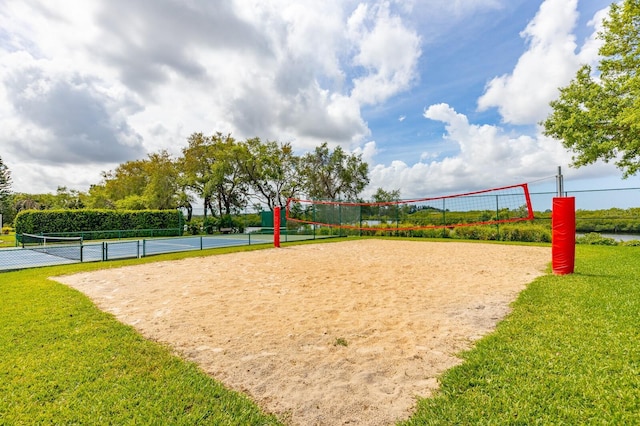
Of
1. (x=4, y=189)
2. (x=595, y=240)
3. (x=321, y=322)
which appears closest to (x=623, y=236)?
(x=595, y=240)

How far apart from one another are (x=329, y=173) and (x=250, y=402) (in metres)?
23.9

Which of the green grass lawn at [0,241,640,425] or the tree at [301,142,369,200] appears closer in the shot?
the green grass lawn at [0,241,640,425]

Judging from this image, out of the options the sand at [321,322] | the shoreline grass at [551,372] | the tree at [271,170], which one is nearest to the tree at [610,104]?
the sand at [321,322]

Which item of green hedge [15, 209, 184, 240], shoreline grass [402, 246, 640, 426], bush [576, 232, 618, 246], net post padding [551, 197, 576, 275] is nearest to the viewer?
shoreline grass [402, 246, 640, 426]

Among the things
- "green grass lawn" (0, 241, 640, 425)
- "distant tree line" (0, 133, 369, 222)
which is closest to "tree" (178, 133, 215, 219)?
"distant tree line" (0, 133, 369, 222)

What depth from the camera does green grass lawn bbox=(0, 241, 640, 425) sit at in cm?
197

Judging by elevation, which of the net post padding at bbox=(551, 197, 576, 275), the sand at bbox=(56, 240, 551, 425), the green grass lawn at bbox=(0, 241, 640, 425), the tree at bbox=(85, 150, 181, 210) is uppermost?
the tree at bbox=(85, 150, 181, 210)

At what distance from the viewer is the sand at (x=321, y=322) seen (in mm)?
2303

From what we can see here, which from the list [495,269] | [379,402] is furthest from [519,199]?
[379,402]

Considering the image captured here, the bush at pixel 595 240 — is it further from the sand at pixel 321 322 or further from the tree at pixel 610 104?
the sand at pixel 321 322

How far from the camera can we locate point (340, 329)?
3557 mm

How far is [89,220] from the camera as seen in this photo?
61.7 ft

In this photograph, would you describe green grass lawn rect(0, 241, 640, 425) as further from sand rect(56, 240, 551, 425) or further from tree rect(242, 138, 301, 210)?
tree rect(242, 138, 301, 210)

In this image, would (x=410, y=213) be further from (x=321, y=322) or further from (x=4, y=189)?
(x=4, y=189)
